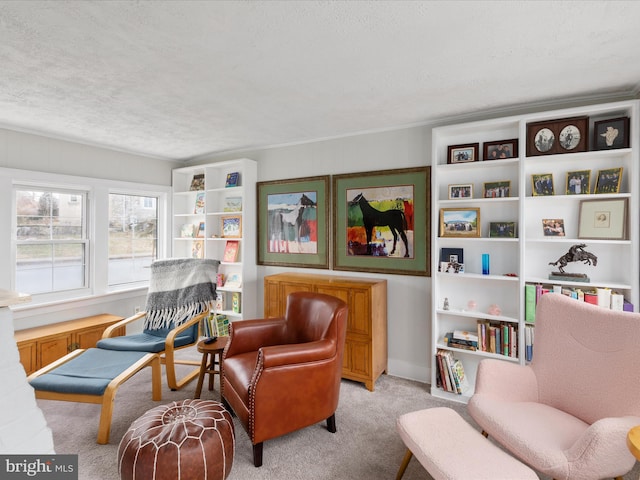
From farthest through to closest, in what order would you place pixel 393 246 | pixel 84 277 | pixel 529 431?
pixel 84 277 < pixel 393 246 < pixel 529 431

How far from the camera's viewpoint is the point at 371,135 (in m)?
3.49

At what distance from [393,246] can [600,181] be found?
1.69 meters

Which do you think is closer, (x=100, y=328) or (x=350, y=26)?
(x=350, y=26)

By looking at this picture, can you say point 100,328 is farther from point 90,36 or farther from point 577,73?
point 577,73

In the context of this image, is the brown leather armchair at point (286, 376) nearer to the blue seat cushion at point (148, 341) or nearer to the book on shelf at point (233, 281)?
the blue seat cushion at point (148, 341)

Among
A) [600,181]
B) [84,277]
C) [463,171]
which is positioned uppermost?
[463,171]

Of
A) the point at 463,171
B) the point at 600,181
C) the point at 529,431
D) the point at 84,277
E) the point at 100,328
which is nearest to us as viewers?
the point at 529,431

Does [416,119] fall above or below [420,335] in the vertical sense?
above

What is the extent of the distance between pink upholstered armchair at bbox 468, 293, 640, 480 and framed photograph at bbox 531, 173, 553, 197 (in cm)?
96

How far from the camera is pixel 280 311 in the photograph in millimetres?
3570

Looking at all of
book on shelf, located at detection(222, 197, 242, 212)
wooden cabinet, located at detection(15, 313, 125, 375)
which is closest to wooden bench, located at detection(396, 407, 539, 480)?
book on shelf, located at detection(222, 197, 242, 212)

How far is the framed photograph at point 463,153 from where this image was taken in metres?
2.94

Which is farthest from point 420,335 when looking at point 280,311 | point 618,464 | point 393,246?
point 618,464

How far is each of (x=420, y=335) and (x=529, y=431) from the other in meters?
1.60
